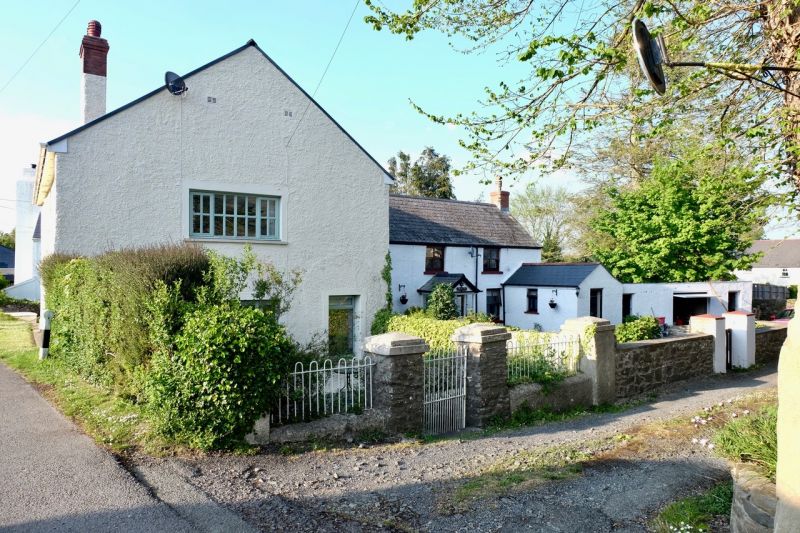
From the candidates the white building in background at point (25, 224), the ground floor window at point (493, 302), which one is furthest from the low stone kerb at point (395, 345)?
the white building in background at point (25, 224)

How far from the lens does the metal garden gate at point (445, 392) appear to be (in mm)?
8914

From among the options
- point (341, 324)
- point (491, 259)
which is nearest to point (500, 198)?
point (491, 259)

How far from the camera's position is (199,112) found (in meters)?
14.2

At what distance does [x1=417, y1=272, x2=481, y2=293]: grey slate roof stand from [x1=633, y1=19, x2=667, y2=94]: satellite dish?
17377 mm

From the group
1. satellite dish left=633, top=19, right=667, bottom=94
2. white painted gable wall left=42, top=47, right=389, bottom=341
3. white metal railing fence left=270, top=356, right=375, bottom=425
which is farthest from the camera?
white painted gable wall left=42, top=47, right=389, bottom=341

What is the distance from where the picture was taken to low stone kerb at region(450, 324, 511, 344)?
945 centimetres

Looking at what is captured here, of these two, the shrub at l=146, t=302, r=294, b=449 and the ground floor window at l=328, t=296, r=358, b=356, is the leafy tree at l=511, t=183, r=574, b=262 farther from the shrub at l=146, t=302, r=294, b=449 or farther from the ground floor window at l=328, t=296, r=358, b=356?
the shrub at l=146, t=302, r=294, b=449

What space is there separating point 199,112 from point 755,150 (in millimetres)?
12619

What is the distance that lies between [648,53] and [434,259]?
19344mm

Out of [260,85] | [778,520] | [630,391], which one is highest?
[260,85]

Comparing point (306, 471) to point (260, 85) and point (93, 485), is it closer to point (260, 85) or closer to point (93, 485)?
point (93, 485)

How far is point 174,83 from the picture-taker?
1373 cm

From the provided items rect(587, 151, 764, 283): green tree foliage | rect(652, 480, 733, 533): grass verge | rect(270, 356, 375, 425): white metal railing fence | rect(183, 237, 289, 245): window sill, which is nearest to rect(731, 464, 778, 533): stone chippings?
rect(652, 480, 733, 533): grass verge

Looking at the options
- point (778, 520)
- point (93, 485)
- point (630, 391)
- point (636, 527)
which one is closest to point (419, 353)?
point (636, 527)
